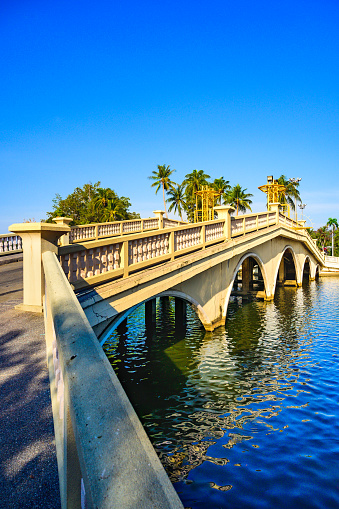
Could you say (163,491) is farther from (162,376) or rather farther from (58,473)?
(162,376)

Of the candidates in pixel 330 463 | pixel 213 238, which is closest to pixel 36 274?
pixel 330 463

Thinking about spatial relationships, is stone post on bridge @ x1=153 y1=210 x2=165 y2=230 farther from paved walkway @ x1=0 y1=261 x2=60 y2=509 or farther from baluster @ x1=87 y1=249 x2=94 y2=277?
paved walkway @ x1=0 y1=261 x2=60 y2=509

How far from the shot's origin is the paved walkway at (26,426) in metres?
2.05

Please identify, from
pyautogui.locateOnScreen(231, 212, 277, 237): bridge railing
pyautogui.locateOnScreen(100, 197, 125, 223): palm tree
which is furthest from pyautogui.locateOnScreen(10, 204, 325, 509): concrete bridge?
pyautogui.locateOnScreen(100, 197, 125, 223): palm tree

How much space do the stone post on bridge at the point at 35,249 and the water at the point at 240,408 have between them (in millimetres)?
3532

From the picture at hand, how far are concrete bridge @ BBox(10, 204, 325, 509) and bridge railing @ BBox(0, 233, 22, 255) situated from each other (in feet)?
8.64

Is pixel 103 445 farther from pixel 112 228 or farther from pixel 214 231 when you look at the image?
pixel 112 228

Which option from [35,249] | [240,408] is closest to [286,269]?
[240,408]

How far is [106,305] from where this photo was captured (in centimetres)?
602

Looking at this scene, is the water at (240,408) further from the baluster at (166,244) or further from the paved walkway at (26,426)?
the baluster at (166,244)

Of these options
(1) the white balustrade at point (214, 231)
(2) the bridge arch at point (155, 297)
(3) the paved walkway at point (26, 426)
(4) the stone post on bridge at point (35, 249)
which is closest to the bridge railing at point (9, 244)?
(2) the bridge arch at point (155, 297)

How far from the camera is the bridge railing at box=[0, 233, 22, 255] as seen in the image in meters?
13.2

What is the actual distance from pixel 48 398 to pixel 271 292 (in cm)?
2089

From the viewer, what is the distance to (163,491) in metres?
0.94
